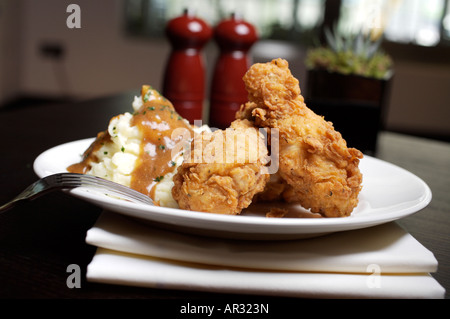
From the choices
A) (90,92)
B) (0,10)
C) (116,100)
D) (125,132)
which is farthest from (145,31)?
(125,132)

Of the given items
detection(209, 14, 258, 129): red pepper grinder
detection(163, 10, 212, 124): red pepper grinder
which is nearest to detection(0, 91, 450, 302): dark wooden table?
detection(163, 10, 212, 124): red pepper grinder

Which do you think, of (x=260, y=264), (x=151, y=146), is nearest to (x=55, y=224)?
(x=151, y=146)

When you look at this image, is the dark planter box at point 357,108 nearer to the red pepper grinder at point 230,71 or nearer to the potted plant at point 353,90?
the potted plant at point 353,90

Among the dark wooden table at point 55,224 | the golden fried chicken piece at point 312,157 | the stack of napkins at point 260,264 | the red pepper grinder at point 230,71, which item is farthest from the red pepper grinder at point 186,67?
the stack of napkins at point 260,264

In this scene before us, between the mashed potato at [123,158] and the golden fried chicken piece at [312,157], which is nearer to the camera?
the golden fried chicken piece at [312,157]

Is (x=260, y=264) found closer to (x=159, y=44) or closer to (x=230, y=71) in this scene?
(x=230, y=71)

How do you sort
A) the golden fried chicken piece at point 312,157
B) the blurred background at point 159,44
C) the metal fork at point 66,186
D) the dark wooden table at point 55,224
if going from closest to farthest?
the dark wooden table at point 55,224, the metal fork at point 66,186, the golden fried chicken piece at point 312,157, the blurred background at point 159,44
